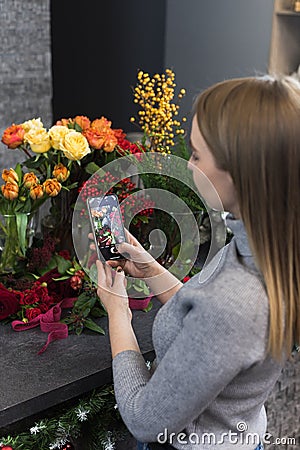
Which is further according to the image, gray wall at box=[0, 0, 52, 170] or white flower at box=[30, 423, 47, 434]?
gray wall at box=[0, 0, 52, 170]

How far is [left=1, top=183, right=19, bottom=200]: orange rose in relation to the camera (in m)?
1.39

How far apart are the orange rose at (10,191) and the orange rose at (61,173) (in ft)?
0.29

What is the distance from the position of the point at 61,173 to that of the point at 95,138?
118 mm

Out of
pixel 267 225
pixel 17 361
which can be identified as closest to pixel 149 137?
pixel 17 361

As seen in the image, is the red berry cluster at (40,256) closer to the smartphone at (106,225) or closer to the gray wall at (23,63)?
the smartphone at (106,225)

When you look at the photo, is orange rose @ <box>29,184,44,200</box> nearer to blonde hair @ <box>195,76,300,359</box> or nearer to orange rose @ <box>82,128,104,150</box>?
orange rose @ <box>82,128,104,150</box>

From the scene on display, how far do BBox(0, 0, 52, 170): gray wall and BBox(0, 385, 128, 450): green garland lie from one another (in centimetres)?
141

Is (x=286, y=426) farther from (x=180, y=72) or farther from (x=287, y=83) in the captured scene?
(x=180, y=72)

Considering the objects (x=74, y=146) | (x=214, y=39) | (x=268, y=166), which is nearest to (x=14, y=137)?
(x=74, y=146)

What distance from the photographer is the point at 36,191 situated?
1.38 m

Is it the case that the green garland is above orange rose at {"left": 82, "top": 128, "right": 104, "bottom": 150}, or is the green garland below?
below

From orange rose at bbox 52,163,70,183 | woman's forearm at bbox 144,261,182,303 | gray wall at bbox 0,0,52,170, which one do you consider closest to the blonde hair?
woman's forearm at bbox 144,261,182,303

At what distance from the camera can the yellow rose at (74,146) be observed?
4.53 ft

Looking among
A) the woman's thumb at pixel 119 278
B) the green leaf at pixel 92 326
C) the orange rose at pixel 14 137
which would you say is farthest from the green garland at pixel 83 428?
the orange rose at pixel 14 137
